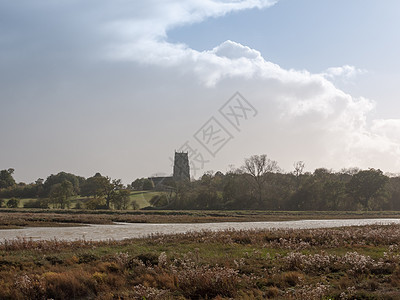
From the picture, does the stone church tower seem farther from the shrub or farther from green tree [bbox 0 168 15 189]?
the shrub

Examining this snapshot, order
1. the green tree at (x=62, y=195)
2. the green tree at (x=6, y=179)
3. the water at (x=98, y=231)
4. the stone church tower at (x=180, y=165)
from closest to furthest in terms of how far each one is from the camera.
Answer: the water at (x=98, y=231) < the green tree at (x=62, y=195) < the green tree at (x=6, y=179) < the stone church tower at (x=180, y=165)

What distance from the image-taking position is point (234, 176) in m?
103

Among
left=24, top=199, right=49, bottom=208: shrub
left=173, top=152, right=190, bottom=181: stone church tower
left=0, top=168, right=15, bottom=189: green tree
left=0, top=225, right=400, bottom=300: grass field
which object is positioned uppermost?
left=173, top=152, right=190, bottom=181: stone church tower

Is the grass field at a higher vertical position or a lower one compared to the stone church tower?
lower

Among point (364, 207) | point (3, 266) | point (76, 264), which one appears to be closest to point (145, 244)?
point (76, 264)

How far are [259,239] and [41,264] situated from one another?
12521 millimetres

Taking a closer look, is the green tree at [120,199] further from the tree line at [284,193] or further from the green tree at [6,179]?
the green tree at [6,179]

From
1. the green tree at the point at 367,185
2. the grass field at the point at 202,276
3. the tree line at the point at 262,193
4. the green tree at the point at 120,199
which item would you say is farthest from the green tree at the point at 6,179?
the grass field at the point at 202,276

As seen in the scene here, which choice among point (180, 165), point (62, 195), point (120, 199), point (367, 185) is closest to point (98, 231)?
point (120, 199)

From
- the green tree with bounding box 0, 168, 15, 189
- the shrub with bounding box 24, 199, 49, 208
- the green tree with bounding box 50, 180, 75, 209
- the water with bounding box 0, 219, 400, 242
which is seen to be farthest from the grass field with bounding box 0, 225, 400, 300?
the green tree with bounding box 0, 168, 15, 189

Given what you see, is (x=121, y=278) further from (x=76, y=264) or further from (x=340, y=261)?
(x=340, y=261)

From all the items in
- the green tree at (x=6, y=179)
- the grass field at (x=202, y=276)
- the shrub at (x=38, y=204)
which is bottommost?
the shrub at (x=38, y=204)

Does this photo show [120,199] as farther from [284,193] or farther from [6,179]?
[6,179]

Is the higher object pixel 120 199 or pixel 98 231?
pixel 120 199
